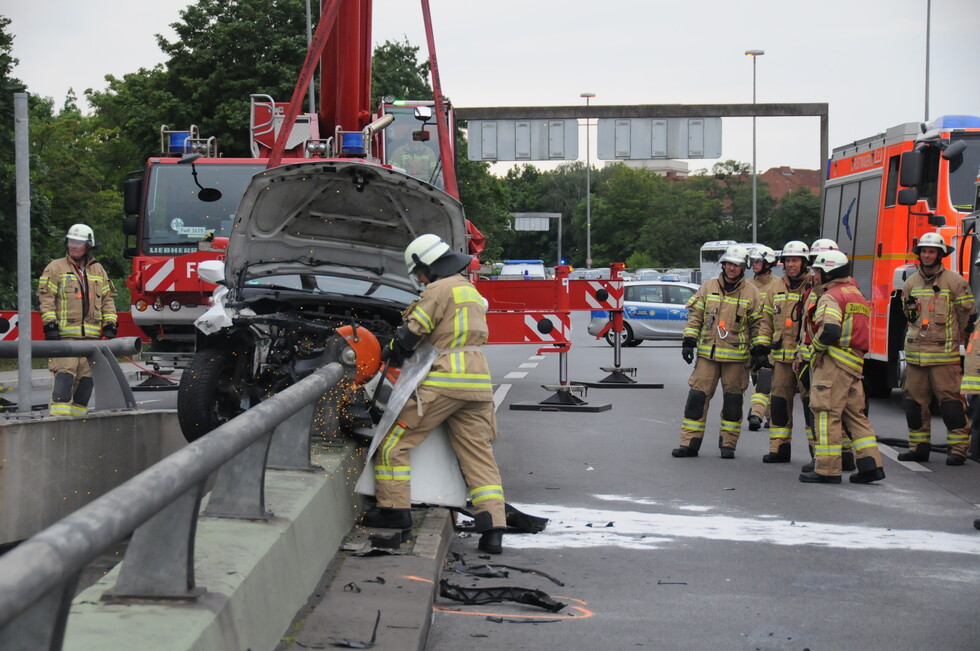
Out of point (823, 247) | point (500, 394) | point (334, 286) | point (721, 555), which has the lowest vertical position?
point (500, 394)

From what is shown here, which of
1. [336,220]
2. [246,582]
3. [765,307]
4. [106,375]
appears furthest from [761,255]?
[246,582]

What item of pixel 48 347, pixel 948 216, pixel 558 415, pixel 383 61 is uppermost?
pixel 383 61

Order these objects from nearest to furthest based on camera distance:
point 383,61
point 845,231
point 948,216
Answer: point 948,216, point 845,231, point 383,61

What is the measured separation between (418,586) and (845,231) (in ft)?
41.3

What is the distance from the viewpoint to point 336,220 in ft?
31.4

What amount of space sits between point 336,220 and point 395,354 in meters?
2.85

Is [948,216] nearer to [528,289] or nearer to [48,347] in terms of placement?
[528,289]

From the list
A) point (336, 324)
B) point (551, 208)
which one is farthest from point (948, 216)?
point (551, 208)

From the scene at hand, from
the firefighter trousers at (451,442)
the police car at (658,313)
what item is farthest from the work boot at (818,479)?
the police car at (658,313)

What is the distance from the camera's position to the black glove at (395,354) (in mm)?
6902

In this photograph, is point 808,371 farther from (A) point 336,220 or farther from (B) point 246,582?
(B) point 246,582

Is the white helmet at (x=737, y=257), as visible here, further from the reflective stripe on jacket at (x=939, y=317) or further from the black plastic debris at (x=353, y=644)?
the black plastic debris at (x=353, y=644)

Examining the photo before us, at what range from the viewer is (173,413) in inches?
353

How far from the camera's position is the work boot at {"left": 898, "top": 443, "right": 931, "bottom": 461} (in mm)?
10961
